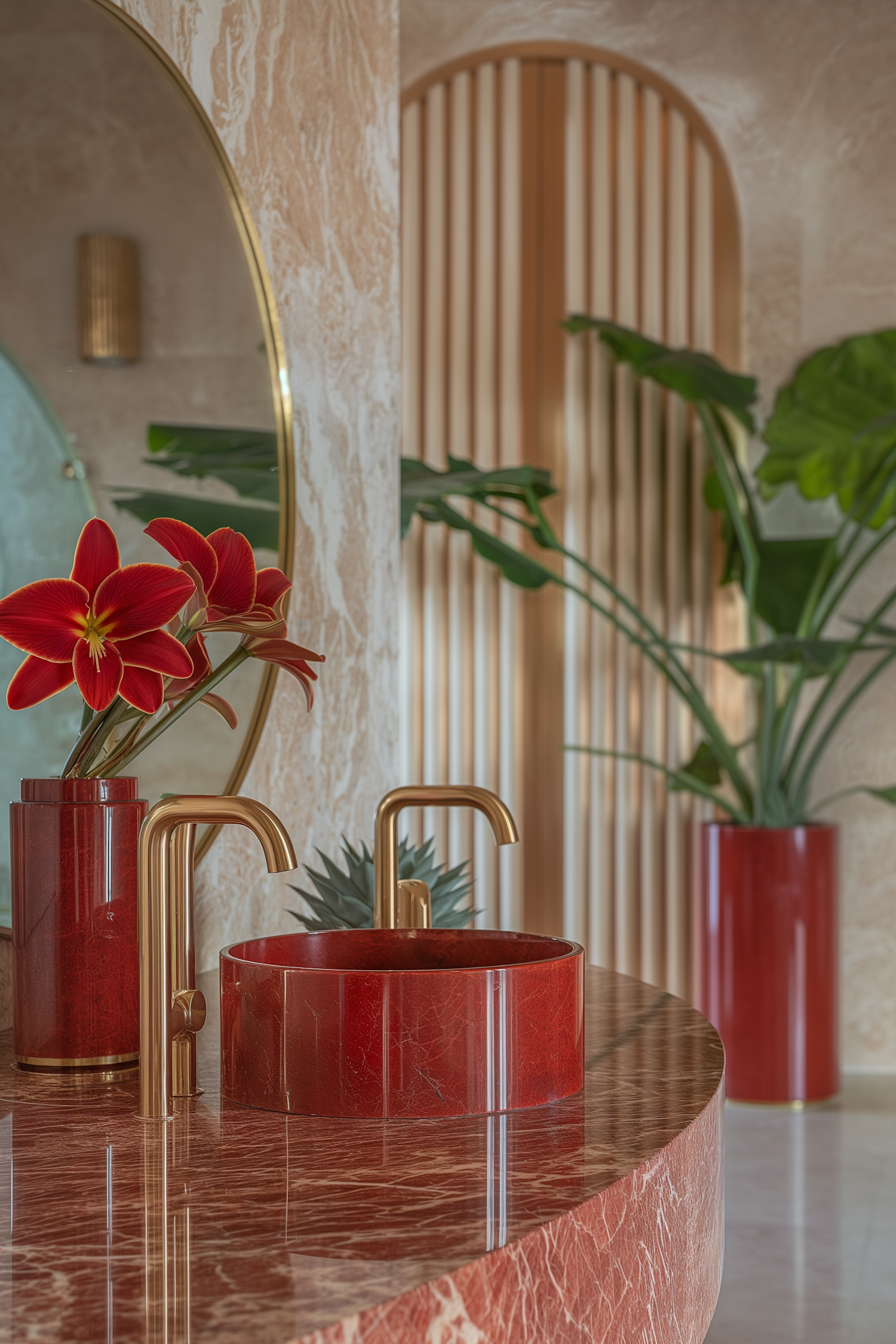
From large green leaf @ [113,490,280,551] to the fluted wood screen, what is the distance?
82.5 inches

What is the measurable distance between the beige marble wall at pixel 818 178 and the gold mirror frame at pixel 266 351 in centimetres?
242

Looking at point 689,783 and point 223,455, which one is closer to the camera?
point 223,455

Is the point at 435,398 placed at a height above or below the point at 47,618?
above

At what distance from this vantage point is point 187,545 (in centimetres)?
88

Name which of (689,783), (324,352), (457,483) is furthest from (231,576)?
(689,783)

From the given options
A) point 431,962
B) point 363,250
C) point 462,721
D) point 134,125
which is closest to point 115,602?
point 431,962

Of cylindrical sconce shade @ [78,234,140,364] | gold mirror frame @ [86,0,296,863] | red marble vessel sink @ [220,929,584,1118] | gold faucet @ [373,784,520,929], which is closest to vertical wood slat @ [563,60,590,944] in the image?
gold mirror frame @ [86,0,296,863]

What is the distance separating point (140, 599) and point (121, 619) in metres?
0.02

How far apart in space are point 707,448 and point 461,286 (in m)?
0.80

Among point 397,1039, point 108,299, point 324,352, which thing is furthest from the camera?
point 324,352

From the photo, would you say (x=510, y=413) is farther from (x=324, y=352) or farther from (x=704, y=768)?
(x=324, y=352)

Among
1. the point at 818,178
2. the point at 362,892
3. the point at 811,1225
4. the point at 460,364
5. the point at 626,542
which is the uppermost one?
the point at 818,178

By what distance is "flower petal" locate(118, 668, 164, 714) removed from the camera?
0.85 metres

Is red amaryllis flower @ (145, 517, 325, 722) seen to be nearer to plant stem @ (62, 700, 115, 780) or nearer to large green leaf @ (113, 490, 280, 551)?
plant stem @ (62, 700, 115, 780)
